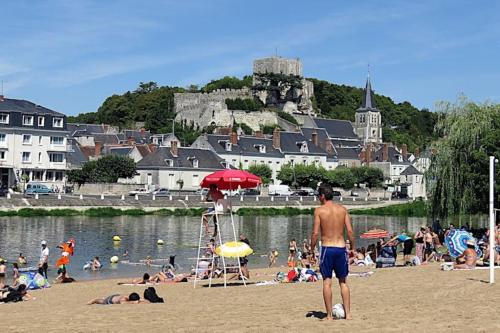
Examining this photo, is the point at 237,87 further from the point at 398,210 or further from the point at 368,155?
the point at 398,210

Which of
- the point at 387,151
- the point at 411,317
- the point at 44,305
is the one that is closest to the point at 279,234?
the point at 44,305

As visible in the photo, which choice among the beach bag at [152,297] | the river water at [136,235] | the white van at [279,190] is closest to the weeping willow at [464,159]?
the river water at [136,235]

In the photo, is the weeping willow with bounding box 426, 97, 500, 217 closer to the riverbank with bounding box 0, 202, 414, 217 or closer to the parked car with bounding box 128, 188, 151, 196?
the riverbank with bounding box 0, 202, 414, 217

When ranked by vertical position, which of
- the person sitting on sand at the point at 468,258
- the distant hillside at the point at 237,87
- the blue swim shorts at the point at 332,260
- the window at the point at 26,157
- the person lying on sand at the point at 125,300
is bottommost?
the person lying on sand at the point at 125,300

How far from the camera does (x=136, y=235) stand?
41438 mm

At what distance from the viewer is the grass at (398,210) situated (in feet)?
213

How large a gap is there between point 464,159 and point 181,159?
43.7m

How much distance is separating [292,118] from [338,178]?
27.1 metres

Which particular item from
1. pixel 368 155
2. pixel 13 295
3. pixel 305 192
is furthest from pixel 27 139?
pixel 13 295

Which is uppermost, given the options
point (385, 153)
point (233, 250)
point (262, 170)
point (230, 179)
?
point (385, 153)

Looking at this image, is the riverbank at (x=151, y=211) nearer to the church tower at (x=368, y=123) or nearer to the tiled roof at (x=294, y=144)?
the tiled roof at (x=294, y=144)

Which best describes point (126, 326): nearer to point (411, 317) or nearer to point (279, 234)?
point (411, 317)

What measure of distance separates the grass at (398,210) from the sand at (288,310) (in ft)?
160

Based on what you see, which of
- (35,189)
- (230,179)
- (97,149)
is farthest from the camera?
(97,149)
